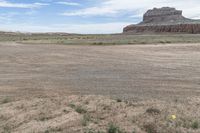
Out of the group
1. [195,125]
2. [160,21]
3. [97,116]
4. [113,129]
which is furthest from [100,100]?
[160,21]

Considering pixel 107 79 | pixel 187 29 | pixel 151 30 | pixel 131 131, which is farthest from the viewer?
pixel 151 30

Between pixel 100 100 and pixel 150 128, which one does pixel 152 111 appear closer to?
pixel 150 128

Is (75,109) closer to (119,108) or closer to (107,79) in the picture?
(119,108)

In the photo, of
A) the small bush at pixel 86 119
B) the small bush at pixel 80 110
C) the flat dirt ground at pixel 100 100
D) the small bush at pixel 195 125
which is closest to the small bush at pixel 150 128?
the flat dirt ground at pixel 100 100

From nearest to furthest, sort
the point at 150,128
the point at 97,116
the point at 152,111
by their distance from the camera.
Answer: the point at 150,128 < the point at 97,116 < the point at 152,111

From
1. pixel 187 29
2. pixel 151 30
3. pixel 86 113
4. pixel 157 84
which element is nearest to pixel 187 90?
pixel 157 84

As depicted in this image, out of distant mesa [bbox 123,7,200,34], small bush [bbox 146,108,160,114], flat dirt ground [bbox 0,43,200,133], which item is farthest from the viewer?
distant mesa [bbox 123,7,200,34]

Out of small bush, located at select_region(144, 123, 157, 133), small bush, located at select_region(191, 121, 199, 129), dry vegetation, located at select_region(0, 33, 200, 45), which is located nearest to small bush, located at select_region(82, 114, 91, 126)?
small bush, located at select_region(144, 123, 157, 133)

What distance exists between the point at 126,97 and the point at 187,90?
2560mm

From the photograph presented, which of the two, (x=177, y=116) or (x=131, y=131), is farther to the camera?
(x=177, y=116)

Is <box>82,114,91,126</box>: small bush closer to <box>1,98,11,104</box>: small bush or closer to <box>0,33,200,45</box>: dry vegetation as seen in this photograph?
<box>1,98,11,104</box>: small bush

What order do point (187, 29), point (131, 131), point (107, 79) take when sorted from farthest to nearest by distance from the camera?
point (187, 29) → point (107, 79) → point (131, 131)

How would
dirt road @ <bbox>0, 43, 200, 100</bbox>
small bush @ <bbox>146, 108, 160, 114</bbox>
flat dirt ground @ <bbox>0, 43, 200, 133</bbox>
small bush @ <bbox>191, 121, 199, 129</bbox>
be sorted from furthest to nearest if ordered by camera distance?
dirt road @ <bbox>0, 43, 200, 100</bbox> → small bush @ <bbox>146, 108, 160, 114</bbox> → flat dirt ground @ <bbox>0, 43, 200, 133</bbox> → small bush @ <bbox>191, 121, 199, 129</bbox>

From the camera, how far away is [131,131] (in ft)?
27.0
